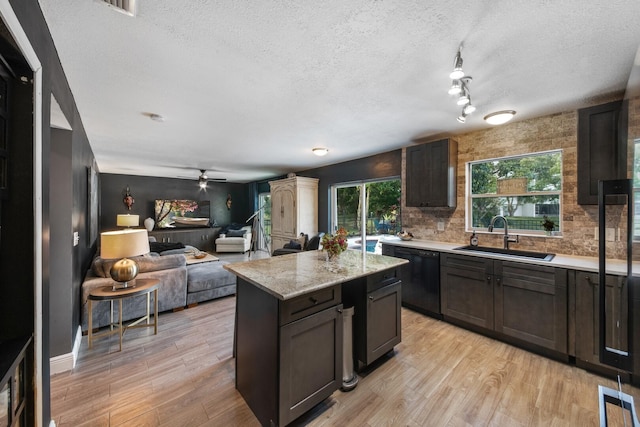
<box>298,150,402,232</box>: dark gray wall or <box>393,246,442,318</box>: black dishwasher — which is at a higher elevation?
<box>298,150,402,232</box>: dark gray wall

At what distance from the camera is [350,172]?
516cm

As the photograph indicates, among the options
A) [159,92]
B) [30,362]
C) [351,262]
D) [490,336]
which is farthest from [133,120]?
[490,336]

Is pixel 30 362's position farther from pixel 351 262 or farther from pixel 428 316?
pixel 428 316

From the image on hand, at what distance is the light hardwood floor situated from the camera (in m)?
1.69

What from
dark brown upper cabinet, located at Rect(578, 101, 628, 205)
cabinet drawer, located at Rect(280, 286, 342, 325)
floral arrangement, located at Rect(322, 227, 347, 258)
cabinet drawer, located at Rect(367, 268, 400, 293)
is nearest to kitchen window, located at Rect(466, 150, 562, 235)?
dark brown upper cabinet, located at Rect(578, 101, 628, 205)

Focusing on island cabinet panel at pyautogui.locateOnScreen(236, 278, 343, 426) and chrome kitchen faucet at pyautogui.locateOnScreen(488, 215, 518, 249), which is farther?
chrome kitchen faucet at pyautogui.locateOnScreen(488, 215, 518, 249)

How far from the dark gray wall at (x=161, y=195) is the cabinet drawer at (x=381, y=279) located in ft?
24.7

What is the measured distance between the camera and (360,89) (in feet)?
7.20

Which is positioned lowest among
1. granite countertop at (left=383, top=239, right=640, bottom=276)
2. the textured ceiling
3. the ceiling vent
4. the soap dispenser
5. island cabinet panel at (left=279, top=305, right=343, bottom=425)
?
island cabinet panel at (left=279, top=305, right=343, bottom=425)

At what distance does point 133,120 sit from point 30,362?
105 inches

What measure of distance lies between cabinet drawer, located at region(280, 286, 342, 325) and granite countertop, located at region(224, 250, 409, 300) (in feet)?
0.28

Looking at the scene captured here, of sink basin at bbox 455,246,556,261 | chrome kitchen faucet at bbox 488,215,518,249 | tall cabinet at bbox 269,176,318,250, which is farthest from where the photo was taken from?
tall cabinet at bbox 269,176,318,250

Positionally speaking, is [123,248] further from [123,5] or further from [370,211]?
[370,211]

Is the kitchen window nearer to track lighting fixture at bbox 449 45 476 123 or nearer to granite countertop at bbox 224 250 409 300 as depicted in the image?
track lighting fixture at bbox 449 45 476 123
